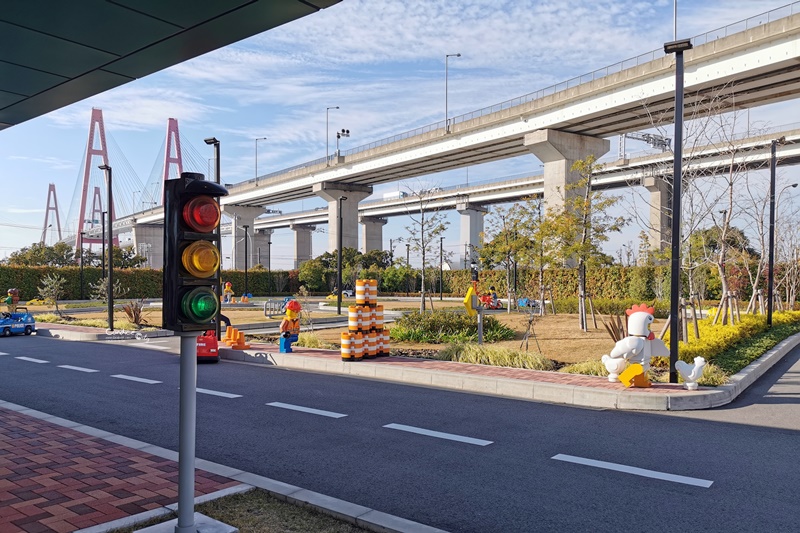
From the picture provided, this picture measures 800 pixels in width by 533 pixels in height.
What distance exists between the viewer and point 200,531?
13.4 feet

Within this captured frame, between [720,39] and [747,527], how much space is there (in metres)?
30.8

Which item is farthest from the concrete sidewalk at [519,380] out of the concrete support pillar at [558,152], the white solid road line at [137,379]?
the concrete support pillar at [558,152]

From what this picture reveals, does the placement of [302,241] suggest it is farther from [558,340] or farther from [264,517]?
[264,517]

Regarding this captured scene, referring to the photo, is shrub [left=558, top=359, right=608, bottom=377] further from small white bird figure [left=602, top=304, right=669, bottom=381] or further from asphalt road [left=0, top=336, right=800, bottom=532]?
asphalt road [left=0, top=336, right=800, bottom=532]

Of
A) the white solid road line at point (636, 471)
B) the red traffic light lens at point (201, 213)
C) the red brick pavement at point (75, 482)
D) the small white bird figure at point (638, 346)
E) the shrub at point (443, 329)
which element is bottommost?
the white solid road line at point (636, 471)

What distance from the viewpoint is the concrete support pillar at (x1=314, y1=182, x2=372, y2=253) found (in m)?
62.9

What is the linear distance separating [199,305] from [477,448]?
168 inches

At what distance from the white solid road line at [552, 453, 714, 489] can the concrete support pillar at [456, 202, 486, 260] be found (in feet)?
240

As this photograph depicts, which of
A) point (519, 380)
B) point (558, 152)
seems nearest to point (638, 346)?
point (519, 380)

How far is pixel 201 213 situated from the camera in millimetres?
3721

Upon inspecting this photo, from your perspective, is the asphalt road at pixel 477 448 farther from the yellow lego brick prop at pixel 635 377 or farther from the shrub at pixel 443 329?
the shrub at pixel 443 329

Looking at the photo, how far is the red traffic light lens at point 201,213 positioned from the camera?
3689 mm

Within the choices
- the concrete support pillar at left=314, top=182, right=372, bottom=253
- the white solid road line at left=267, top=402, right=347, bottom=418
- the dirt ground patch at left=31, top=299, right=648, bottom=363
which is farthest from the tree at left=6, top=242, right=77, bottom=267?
the white solid road line at left=267, top=402, right=347, bottom=418

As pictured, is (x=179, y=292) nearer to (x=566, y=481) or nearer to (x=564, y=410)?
(x=566, y=481)
